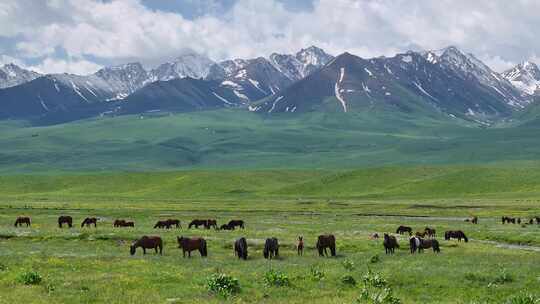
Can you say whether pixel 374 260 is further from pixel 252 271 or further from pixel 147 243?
pixel 147 243

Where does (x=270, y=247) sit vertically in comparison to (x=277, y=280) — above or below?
above

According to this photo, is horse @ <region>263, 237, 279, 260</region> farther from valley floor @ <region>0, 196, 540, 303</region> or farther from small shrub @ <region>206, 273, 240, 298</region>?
small shrub @ <region>206, 273, 240, 298</region>

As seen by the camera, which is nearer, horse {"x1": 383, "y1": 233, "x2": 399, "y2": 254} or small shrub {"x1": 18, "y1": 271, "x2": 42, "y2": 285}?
small shrub {"x1": 18, "y1": 271, "x2": 42, "y2": 285}

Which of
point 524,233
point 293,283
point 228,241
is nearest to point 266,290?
point 293,283

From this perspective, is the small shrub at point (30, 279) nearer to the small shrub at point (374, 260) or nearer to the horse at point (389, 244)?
the small shrub at point (374, 260)

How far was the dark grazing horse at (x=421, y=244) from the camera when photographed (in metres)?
42.7

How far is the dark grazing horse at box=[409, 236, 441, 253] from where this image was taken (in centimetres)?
4269

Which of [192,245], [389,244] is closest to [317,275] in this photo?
[192,245]

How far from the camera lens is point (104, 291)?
83.4 ft

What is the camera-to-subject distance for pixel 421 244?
141 ft

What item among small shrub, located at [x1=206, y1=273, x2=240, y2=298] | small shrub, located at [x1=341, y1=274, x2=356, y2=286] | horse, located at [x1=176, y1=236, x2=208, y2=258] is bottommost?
small shrub, located at [x1=341, y1=274, x2=356, y2=286]

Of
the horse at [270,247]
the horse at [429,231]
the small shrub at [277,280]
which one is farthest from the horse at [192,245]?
the horse at [429,231]

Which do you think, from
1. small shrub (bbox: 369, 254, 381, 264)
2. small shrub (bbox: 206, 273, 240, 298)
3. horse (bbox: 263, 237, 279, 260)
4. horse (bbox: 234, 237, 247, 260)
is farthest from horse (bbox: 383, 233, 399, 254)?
small shrub (bbox: 206, 273, 240, 298)

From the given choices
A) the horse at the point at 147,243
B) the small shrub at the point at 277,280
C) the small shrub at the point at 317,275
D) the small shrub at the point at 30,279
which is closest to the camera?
the small shrub at the point at 30,279
